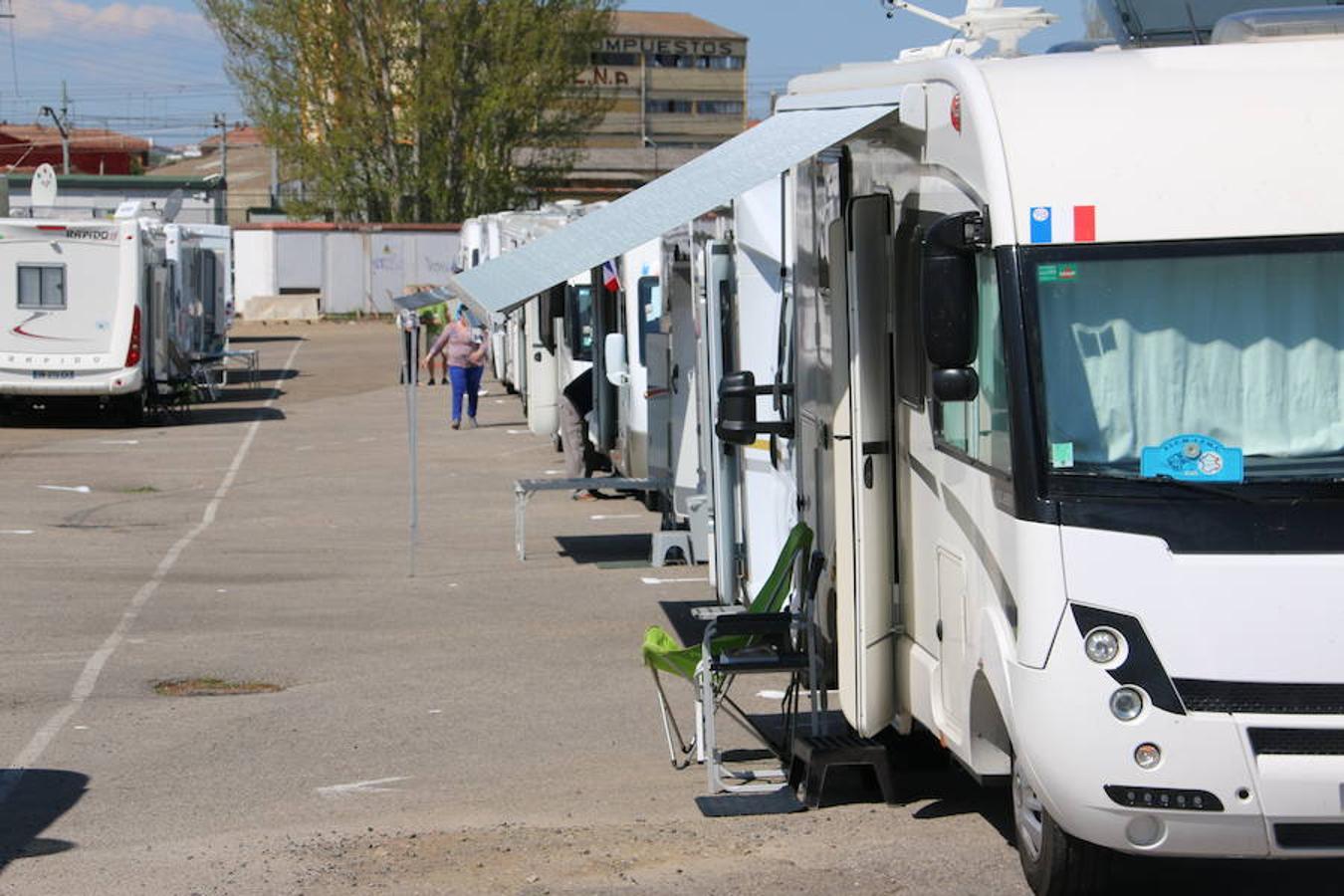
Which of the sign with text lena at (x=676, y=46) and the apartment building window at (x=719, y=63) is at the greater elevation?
the sign with text lena at (x=676, y=46)

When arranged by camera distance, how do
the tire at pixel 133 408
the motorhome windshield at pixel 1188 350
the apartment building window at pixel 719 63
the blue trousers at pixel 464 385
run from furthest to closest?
the apartment building window at pixel 719 63
the tire at pixel 133 408
the blue trousers at pixel 464 385
the motorhome windshield at pixel 1188 350

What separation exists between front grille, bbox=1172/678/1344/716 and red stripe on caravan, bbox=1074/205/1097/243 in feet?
4.61

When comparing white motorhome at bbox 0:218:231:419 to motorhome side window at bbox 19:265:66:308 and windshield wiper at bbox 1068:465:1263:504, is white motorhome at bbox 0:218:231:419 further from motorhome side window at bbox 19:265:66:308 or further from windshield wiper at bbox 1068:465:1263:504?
windshield wiper at bbox 1068:465:1263:504

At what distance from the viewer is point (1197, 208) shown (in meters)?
6.07

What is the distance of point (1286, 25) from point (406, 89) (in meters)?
49.9

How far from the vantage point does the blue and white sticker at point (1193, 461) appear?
588 cm

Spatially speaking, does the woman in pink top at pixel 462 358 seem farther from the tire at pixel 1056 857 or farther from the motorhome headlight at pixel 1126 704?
the motorhome headlight at pixel 1126 704

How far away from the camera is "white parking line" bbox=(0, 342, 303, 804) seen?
8.77 m

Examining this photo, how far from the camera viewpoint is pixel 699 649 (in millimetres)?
8570

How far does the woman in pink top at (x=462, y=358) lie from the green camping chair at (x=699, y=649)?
53.4 feet

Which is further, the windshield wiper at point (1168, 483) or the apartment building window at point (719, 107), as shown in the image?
the apartment building window at point (719, 107)

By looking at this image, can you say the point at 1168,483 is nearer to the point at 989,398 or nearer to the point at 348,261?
the point at 989,398

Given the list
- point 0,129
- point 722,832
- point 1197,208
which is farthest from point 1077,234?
point 0,129

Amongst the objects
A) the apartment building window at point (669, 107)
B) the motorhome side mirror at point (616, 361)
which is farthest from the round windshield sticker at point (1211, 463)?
the apartment building window at point (669, 107)
